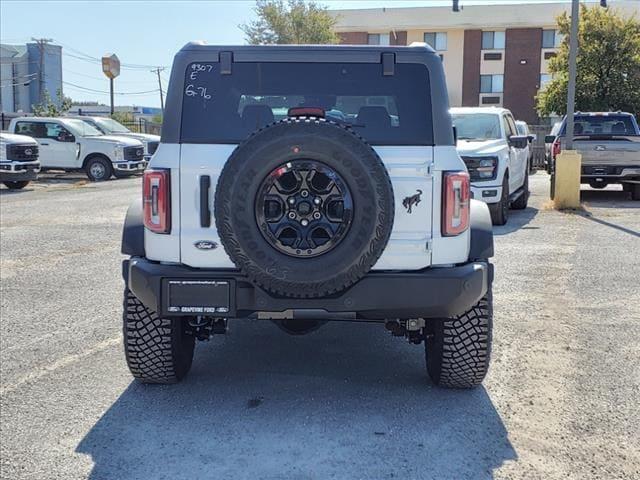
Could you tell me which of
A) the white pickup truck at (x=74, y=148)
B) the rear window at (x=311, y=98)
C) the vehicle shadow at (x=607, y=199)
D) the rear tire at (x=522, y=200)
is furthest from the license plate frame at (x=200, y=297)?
the white pickup truck at (x=74, y=148)

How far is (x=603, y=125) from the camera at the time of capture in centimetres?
1580

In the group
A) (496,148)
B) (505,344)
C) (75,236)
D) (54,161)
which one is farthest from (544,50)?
(505,344)

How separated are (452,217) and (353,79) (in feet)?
3.16

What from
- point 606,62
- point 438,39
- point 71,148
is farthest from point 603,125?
point 438,39

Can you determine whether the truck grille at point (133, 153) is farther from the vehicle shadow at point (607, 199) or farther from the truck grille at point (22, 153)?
the vehicle shadow at point (607, 199)

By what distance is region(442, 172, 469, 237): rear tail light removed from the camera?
3.97 m

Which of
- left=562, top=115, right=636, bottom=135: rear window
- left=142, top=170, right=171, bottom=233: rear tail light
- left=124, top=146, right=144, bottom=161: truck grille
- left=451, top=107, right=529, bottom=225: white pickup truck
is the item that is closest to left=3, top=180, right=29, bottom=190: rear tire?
left=124, top=146, right=144, bottom=161: truck grille

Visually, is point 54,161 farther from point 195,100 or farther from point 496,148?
point 195,100

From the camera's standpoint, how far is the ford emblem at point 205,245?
3.98 metres

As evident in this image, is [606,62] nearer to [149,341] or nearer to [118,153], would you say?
[118,153]

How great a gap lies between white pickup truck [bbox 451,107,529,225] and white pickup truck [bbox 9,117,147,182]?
1273cm

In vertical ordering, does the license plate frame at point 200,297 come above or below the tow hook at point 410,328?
above

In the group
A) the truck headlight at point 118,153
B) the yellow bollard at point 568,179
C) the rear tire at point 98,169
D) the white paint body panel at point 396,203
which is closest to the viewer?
the white paint body panel at point 396,203

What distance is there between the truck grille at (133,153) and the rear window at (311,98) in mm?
18984
